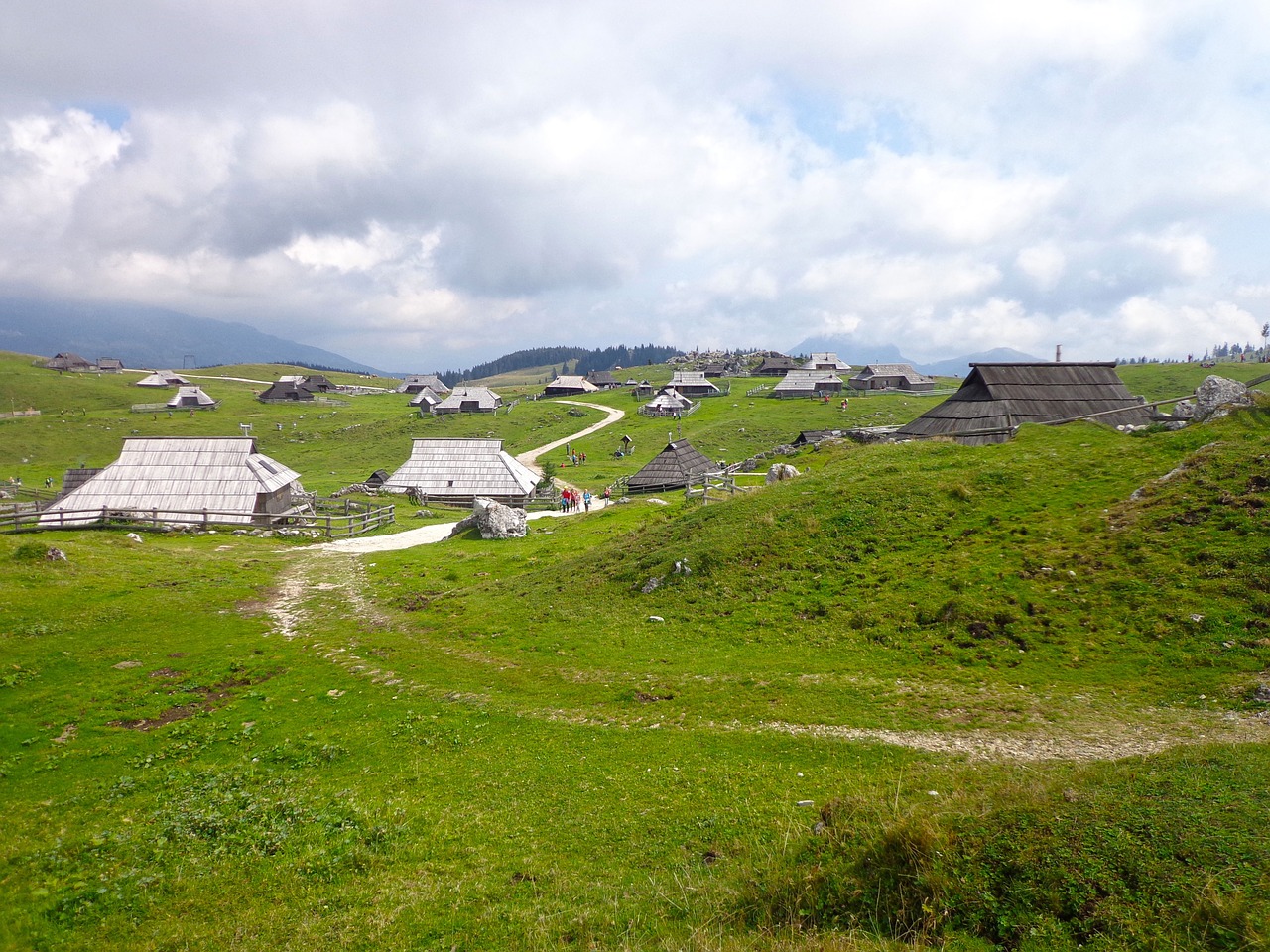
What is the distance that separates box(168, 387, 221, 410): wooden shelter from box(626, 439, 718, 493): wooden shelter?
10381cm

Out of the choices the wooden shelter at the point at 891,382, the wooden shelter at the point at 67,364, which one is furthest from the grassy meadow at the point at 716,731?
the wooden shelter at the point at 67,364

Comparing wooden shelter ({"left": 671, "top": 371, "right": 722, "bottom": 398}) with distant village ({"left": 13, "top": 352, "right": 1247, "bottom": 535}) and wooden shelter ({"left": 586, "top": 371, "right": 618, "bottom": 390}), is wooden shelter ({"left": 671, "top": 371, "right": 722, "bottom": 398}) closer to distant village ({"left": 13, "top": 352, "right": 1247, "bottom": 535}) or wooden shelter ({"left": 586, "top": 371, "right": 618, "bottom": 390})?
wooden shelter ({"left": 586, "top": 371, "right": 618, "bottom": 390})

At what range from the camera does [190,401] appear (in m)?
117

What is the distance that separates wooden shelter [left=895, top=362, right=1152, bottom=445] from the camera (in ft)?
123

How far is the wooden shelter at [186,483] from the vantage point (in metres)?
41.8

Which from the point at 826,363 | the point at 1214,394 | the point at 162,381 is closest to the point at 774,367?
the point at 826,363

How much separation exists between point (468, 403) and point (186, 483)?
8097 cm

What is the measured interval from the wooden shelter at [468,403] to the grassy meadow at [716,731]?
317 feet

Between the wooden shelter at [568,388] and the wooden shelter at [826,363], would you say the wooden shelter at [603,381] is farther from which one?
the wooden shelter at [826,363]

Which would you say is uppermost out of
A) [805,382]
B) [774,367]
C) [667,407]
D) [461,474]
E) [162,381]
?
[774,367]

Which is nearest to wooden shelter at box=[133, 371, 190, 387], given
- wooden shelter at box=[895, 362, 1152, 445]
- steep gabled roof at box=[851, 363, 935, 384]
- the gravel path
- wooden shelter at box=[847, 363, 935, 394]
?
the gravel path

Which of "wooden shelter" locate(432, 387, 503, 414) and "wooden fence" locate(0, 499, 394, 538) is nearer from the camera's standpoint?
"wooden fence" locate(0, 499, 394, 538)

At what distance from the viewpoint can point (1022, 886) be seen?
18.7 feet

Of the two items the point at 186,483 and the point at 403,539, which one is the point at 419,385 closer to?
the point at 186,483
